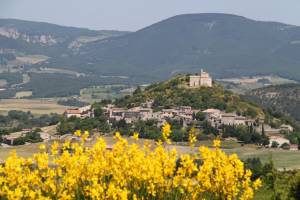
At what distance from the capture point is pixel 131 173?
9391 mm

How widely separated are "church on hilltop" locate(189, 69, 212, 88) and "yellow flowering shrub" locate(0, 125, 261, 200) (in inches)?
4216

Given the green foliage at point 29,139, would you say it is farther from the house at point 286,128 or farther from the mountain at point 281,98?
the mountain at point 281,98

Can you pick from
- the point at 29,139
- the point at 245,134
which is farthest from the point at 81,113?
the point at 245,134

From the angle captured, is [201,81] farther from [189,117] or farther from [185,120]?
[185,120]

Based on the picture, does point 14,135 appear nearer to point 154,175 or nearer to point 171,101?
point 171,101

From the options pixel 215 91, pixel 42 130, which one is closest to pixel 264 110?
pixel 215 91

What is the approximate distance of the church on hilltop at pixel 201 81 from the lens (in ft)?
383

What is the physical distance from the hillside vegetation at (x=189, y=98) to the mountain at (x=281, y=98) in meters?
29.9

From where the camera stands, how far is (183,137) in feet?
292

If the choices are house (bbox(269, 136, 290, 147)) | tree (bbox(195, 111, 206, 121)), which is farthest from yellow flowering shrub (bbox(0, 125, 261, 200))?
tree (bbox(195, 111, 206, 121))

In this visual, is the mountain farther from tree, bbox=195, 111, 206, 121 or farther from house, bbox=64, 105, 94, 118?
house, bbox=64, 105, 94, 118

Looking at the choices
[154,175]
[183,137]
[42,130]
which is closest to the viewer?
[154,175]

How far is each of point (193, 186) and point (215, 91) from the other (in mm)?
106194

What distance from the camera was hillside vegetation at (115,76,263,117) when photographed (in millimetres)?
108375
